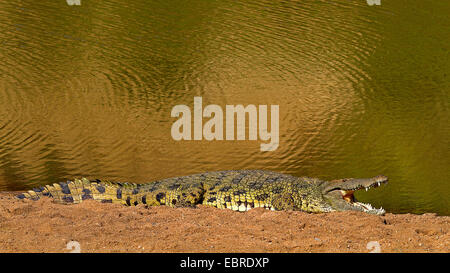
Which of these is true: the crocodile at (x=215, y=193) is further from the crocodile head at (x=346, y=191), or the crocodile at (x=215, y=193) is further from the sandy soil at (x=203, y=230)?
the sandy soil at (x=203, y=230)

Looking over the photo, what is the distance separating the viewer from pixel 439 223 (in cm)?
495

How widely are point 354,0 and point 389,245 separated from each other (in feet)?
14.4

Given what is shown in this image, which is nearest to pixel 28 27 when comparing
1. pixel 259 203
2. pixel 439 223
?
pixel 259 203

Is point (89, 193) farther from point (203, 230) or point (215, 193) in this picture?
point (203, 230)

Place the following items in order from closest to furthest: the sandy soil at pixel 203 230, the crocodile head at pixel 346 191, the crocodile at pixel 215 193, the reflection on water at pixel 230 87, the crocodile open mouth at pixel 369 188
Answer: the sandy soil at pixel 203 230 < the crocodile open mouth at pixel 369 188 < the crocodile head at pixel 346 191 < the crocodile at pixel 215 193 < the reflection on water at pixel 230 87

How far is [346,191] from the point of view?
18.0ft

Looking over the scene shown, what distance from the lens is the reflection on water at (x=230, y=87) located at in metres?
6.75

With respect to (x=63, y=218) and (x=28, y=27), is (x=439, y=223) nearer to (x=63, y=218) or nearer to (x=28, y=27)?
(x=63, y=218)

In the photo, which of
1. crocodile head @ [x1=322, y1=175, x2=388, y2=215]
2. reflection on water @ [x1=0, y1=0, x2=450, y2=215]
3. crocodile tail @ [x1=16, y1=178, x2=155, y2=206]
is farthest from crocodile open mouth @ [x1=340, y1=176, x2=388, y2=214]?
crocodile tail @ [x1=16, y1=178, x2=155, y2=206]

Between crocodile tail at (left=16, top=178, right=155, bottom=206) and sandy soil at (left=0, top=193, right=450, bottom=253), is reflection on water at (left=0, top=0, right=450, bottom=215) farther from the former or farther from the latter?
sandy soil at (left=0, top=193, right=450, bottom=253)

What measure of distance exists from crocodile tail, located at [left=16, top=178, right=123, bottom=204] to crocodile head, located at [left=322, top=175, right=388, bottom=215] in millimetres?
2330

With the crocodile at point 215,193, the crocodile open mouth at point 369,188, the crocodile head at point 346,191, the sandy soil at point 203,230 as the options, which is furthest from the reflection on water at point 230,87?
the sandy soil at point 203,230

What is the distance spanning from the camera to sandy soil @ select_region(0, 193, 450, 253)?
393cm
